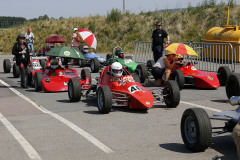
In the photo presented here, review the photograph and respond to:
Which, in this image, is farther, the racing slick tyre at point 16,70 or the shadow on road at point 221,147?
the racing slick tyre at point 16,70

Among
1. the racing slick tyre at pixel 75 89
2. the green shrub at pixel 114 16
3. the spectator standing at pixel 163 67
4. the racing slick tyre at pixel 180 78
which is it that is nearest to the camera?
the racing slick tyre at pixel 75 89

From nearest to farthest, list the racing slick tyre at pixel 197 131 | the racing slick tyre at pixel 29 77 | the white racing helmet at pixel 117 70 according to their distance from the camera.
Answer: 1. the racing slick tyre at pixel 197 131
2. the white racing helmet at pixel 117 70
3. the racing slick tyre at pixel 29 77

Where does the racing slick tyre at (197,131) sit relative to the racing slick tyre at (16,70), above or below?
below

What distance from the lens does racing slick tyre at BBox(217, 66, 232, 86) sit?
13.7 meters

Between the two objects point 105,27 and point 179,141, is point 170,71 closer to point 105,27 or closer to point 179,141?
point 179,141

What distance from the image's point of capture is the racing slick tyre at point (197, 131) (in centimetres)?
622

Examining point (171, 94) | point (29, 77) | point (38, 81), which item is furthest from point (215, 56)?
point (171, 94)

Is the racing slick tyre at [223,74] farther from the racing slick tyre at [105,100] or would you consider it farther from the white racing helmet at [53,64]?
the racing slick tyre at [105,100]

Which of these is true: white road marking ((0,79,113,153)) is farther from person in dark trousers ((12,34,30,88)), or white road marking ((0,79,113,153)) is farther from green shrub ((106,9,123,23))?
green shrub ((106,9,123,23))

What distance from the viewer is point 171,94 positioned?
1004 centimetres

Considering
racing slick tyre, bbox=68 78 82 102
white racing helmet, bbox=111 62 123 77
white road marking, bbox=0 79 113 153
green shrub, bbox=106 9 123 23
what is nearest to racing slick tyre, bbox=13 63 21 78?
white road marking, bbox=0 79 113 153

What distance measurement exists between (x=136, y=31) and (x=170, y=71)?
77.7 ft

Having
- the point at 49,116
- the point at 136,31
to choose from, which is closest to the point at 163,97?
the point at 49,116

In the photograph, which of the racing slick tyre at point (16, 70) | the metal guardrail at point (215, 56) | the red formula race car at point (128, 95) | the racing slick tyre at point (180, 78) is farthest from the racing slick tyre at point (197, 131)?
the racing slick tyre at point (16, 70)
